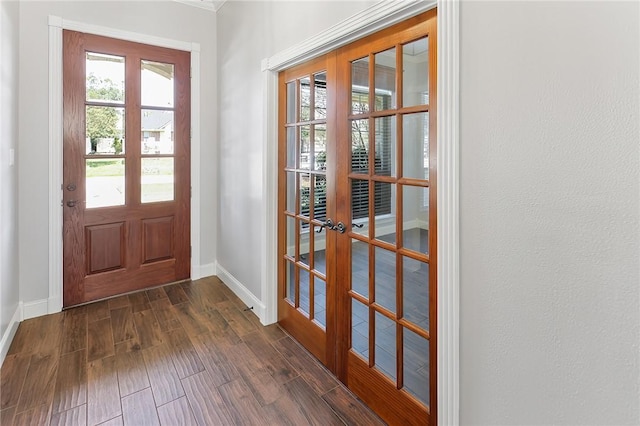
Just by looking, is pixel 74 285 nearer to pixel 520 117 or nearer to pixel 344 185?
pixel 344 185

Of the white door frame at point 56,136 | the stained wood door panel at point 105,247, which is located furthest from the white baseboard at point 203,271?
the white door frame at point 56,136

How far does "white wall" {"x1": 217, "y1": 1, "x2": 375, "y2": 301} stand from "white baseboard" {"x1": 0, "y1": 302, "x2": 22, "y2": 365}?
1.68 meters

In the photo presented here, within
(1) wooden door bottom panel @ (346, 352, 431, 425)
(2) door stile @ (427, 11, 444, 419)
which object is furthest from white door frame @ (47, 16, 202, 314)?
(2) door stile @ (427, 11, 444, 419)

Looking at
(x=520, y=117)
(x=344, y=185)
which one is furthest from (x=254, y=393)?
(x=520, y=117)

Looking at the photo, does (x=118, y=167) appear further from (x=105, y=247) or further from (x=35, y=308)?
(x=35, y=308)

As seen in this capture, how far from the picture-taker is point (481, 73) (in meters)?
1.23

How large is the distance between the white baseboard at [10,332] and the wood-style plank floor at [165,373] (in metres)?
0.04

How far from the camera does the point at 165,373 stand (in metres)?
2.16

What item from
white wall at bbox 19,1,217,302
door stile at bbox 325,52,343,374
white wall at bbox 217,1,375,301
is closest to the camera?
door stile at bbox 325,52,343,374

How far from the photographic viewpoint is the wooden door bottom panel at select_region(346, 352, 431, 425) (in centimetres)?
164

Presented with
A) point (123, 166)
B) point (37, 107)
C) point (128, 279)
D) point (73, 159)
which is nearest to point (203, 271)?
point (128, 279)

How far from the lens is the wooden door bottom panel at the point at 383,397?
1.64m

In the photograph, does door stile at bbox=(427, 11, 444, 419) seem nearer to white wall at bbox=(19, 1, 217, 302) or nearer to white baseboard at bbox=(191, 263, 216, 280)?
white baseboard at bbox=(191, 263, 216, 280)

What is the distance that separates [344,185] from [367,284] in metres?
0.57
